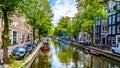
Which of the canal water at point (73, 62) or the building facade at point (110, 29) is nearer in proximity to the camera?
the canal water at point (73, 62)

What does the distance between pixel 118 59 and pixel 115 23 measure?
27192 millimetres

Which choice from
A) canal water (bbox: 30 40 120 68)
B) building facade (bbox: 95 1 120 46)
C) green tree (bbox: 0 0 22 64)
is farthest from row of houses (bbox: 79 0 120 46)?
green tree (bbox: 0 0 22 64)

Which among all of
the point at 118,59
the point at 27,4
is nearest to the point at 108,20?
the point at 118,59

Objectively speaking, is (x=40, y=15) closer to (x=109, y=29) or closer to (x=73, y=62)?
(x=109, y=29)

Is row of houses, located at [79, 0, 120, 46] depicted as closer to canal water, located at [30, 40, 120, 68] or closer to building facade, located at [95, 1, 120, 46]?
building facade, located at [95, 1, 120, 46]

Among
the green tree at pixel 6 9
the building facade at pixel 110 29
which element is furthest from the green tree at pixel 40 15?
the green tree at pixel 6 9

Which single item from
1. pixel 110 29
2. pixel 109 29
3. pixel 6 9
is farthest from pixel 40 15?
pixel 6 9

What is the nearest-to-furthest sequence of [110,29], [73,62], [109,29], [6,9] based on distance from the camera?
[6,9] → [73,62] → [110,29] → [109,29]

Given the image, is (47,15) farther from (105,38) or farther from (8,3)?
(8,3)

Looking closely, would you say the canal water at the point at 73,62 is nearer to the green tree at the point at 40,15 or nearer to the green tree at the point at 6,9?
the green tree at the point at 6,9

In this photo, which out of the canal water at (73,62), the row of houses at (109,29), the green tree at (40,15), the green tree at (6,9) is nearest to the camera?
the green tree at (6,9)

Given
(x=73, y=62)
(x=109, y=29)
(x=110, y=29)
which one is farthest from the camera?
(x=109, y=29)

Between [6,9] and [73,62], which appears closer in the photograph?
[6,9]

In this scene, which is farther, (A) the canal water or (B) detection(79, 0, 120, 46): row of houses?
(B) detection(79, 0, 120, 46): row of houses
